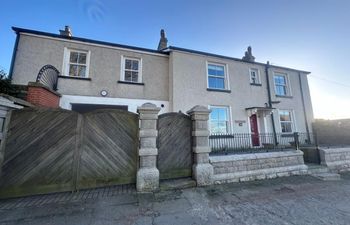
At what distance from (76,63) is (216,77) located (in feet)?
27.9

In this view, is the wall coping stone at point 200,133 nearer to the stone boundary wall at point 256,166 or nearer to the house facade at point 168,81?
the stone boundary wall at point 256,166

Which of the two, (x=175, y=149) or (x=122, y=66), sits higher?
(x=122, y=66)

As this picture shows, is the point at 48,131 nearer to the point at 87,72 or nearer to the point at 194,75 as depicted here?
the point at 87,72

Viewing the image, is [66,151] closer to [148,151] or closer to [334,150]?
[148,151]

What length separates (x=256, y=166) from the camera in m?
5.72

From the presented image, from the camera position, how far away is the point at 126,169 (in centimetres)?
465

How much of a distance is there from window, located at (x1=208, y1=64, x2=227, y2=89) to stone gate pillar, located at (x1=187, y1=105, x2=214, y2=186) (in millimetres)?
5477

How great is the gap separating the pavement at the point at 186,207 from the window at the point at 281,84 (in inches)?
354

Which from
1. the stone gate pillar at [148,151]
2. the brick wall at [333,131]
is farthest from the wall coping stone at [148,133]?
the brick wall at [333,131]

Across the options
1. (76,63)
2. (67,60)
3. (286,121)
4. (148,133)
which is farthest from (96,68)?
(286,121)

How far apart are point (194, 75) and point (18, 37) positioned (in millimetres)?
9401

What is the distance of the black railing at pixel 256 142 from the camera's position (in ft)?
22.8

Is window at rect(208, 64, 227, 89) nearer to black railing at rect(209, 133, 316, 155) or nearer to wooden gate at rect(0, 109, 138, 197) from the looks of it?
black railing at rect(209, 133, 316, 155)

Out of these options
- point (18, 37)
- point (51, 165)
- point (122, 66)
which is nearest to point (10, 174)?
point (51, 165)
